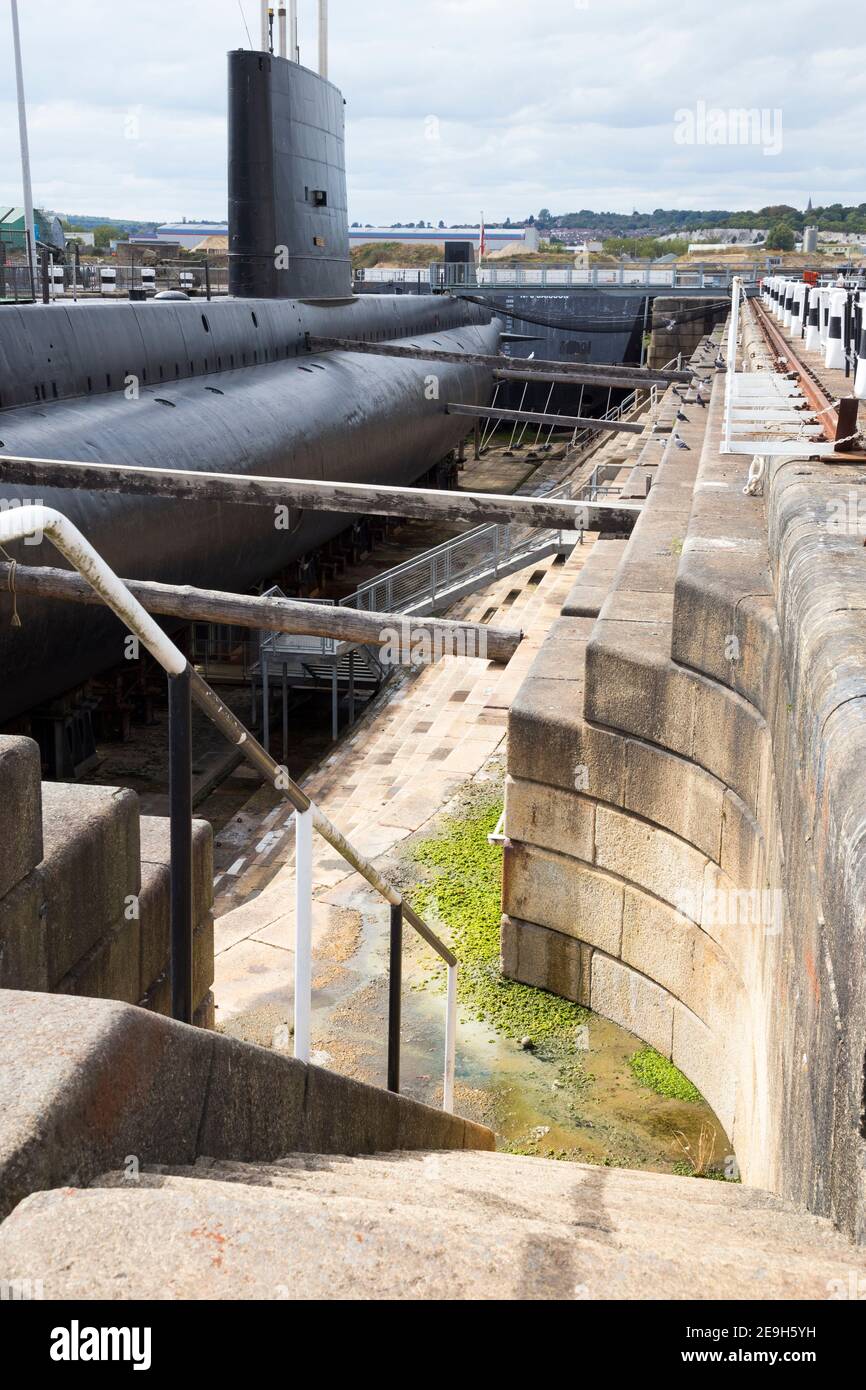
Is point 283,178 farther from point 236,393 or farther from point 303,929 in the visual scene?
point 303,929

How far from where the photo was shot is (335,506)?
981 cm

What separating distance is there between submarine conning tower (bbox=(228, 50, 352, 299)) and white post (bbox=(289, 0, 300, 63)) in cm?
52

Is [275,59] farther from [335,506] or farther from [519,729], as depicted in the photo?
[519,729]

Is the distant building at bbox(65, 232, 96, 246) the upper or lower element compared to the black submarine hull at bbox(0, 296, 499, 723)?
upper

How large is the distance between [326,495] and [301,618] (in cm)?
222

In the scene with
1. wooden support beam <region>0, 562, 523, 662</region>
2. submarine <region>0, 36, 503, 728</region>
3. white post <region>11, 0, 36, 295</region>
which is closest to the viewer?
wooden support beam <region>0, 562, 523, 662</region>

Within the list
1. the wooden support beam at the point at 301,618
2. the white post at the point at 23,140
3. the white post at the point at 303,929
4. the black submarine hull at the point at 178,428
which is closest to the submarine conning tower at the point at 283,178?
the black submarine hull at the point at 178,428

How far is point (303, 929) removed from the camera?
3.32 meters

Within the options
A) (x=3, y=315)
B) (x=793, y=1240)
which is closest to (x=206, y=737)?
(x=3, y=315)

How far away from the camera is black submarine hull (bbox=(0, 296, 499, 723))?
12492 millimetres

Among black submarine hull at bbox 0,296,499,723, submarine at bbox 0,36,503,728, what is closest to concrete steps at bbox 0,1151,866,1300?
submarine at bbox 0,36,503,728

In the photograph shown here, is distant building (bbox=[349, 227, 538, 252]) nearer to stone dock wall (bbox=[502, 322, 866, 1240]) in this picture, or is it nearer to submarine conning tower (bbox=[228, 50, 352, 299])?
submarine conning tower (bbox=[228, 50, 352, 299])

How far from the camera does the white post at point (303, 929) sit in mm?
3230
